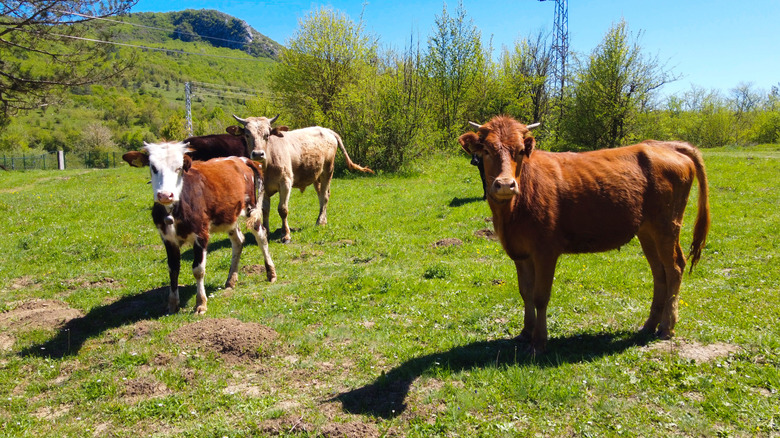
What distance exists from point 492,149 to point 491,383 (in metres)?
2.45

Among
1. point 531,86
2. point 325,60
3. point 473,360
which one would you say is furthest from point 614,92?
point 473,360

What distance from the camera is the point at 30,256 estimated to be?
10.4 m

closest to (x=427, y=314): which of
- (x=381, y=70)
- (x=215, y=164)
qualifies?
(x=215, y=164)

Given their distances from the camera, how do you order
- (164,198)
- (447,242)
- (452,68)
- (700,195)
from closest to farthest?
(700,195) < (164,198) < (447,242) < (452,68)

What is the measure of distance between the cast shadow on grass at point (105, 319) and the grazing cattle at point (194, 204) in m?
0.45

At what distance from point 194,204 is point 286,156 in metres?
5.19

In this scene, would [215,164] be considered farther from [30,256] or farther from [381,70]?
[381,70]

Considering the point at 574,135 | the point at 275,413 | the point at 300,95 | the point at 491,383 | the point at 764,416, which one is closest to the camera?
the point at 764,416

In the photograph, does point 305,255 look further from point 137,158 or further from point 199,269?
point 137,158

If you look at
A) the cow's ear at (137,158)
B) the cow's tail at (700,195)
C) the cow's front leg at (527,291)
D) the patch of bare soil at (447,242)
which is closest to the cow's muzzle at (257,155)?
the cow's ear at (137,158)

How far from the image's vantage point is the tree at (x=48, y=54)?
44.8ft

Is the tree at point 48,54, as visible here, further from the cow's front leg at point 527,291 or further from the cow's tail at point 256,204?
the cow's front leg at point 527,291

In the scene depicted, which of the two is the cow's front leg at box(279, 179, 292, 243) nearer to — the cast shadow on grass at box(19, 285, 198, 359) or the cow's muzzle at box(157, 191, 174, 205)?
the cast shadow on grass at box(19, 285, 198, 359)

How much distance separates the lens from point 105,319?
695 centimetres
